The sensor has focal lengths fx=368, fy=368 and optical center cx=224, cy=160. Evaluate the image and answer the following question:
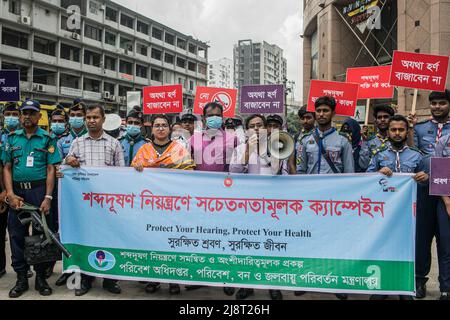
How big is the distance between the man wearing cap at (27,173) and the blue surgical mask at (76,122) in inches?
35.4

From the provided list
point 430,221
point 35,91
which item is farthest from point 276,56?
point 430,221

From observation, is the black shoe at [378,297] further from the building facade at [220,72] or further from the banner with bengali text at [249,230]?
the building facade at [220,72]

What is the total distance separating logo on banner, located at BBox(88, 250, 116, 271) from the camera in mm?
3580

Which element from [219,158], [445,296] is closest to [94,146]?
[219,158]

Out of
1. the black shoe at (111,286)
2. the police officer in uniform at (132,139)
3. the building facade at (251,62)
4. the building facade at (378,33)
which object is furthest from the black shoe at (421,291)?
the building facade at (251,62)

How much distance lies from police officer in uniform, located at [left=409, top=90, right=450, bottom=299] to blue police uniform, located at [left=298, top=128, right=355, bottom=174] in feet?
2.37

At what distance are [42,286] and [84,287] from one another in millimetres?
414

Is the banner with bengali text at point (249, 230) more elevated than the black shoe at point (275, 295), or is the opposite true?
the banner with bengali text at point (249, 230)

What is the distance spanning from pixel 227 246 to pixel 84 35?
122 ft

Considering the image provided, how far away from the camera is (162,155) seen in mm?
3791

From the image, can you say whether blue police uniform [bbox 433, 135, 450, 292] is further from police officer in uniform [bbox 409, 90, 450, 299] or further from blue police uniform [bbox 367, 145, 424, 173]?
blue police uniform [bbox 367, 145, 424, 173]

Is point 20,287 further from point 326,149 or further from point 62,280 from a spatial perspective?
point 326,149

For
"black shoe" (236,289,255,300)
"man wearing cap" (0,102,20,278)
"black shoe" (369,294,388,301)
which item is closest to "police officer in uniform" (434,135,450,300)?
"black shoe" (369,294,388,301)

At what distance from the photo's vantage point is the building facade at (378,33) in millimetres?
13875
